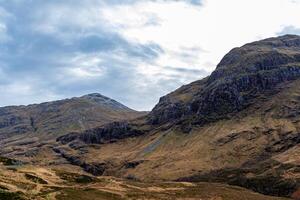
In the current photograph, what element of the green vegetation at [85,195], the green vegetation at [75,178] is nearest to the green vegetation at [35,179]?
the green vegetation at [85,195]

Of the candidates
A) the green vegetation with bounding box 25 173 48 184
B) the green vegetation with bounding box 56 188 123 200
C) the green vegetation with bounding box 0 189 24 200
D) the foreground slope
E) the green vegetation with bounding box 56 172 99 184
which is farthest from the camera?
the green vegetation with bounding box 56 172 99 184

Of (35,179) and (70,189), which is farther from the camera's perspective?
(35,179)

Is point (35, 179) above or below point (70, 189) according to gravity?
above

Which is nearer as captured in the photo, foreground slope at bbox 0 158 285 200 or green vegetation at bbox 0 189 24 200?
green vegetation at bbox 0 189 24 200

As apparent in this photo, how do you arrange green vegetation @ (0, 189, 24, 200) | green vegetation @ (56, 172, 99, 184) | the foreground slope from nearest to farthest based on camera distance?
green vegetation @ (0, 189, 24, 200)
the foreground slope
green vegetation @ (56, 172, 99, 184)

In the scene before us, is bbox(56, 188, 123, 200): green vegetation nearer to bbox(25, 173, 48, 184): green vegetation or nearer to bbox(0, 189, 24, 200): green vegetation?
bbox(25, 173, 48, 184): green vegetation

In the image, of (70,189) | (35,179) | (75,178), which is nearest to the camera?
(70,189)

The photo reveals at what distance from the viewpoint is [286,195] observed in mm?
173250

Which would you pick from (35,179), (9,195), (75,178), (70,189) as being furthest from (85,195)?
(75,178)

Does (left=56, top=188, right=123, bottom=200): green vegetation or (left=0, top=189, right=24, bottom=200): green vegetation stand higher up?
(left=0, top=189, right=24, bottom=200): green vegetation

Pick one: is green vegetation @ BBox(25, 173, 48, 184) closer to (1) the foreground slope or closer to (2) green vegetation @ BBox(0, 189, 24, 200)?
(1) the foreground slope

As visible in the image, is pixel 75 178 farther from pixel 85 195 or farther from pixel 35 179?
pixel 85 195

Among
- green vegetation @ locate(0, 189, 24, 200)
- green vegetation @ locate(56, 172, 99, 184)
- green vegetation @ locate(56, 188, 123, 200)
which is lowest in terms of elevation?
green vegetation @ locate(56, 188, 123, 200)

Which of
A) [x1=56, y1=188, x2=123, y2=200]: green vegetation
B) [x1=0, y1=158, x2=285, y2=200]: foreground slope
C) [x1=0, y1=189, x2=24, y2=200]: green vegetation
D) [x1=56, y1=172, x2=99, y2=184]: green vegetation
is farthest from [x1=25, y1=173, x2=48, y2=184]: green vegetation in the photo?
[x1=0, y1=189, x2=24, y2=200]: green vegetation
